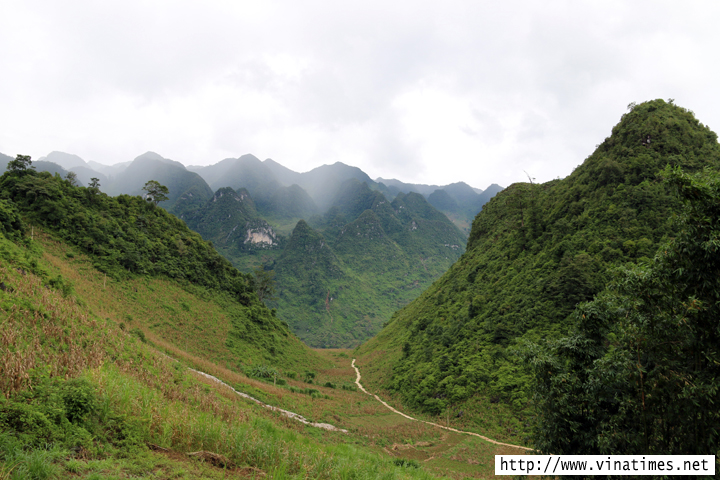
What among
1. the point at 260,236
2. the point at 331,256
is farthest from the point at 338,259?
the point at 260,236

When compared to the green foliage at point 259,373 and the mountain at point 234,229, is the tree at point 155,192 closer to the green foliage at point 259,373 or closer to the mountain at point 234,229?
the green foliage at point 259,373

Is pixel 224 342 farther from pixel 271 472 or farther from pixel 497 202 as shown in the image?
pixel 497 202

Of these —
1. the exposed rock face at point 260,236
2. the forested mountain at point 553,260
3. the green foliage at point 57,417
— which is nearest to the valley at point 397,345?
the green foliage at point 57,417

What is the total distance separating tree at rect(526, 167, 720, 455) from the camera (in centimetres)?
623

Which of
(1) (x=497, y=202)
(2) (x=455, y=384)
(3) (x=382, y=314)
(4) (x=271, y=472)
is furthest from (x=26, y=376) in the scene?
(3) (x=382, y=314)

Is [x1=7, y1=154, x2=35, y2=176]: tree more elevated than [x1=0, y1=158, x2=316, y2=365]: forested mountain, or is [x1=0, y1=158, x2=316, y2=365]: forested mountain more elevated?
[x1=7, y1=154, x2=35, y2=176]: tree

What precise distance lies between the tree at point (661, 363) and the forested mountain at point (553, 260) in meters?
8.61

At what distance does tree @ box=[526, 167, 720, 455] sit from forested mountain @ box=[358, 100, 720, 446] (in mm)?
8610

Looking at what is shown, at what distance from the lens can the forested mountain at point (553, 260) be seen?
22.5 meters

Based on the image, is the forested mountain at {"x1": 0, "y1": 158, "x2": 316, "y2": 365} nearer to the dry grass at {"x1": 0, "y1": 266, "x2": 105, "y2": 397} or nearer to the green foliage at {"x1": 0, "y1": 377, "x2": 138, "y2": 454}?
the dry grass at {"x1": 0, "y1": 266, "x2": 105, "y2": 397}

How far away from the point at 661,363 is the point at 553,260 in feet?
78.9

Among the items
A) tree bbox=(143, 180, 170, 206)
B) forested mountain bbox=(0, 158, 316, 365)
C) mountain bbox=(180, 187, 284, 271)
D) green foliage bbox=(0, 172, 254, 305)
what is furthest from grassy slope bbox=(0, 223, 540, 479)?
mountain bbox=(180, 187, 284, 271)

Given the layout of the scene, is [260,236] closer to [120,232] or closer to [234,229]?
[234,229]

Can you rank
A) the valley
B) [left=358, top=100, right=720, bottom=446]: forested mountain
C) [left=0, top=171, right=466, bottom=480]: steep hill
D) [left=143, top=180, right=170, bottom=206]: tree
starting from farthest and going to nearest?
[left=143, top=180, right=170, bottom=206]: tree < [left=358, top=100, right=720, bottom=446]: forested mountain < the valley < [left=0, top=171, right=466, bottom=480]: steep hill
